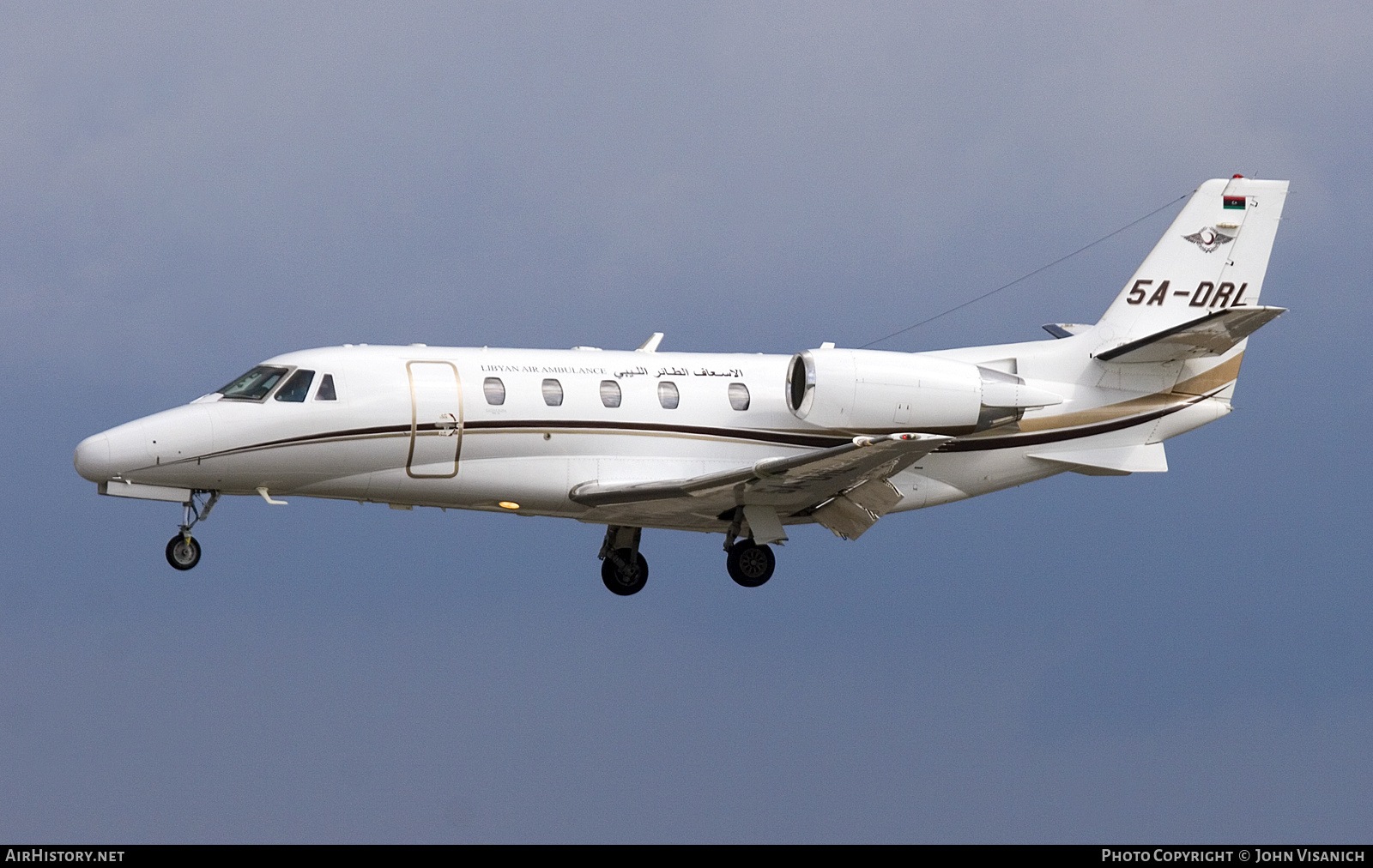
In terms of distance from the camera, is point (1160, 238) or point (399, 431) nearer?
point (399, 431)

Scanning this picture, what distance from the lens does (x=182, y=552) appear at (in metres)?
25.4

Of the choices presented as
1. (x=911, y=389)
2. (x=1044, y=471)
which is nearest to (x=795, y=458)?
(x=911, y=389)

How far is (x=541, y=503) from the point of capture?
25.9m

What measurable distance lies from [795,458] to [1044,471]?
5.89 metres

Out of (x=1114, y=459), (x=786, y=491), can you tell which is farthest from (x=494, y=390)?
(x=1114, y=459)

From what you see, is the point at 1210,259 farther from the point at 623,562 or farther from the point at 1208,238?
the point at 623,562

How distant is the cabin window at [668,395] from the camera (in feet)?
86.5

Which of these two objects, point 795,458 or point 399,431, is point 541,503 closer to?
point 399,431

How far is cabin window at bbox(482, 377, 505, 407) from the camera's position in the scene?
83.5 ft

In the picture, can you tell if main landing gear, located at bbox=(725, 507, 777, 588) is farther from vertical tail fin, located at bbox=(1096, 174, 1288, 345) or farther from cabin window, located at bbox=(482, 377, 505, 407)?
vertical tail fin, located at bbox=(1096, 174, 1288, 345)

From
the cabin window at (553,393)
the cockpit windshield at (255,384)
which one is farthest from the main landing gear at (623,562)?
the cockpit windshield at (255,384)

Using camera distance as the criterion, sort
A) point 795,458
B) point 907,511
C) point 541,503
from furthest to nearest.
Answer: point 907,511, point 541,503, point 795,458

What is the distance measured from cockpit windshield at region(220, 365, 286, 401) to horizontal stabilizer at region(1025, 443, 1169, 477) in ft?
37.2

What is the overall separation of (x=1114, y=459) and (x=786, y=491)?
19.2 ft
